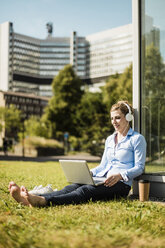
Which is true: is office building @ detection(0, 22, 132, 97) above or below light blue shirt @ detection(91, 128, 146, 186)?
above

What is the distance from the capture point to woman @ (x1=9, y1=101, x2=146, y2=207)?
13.7ft

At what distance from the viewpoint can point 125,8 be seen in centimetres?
6781

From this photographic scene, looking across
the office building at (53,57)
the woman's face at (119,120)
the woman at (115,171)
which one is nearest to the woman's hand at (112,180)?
the woman at (115,171)

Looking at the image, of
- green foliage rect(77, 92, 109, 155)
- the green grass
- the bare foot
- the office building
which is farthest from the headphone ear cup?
the office building

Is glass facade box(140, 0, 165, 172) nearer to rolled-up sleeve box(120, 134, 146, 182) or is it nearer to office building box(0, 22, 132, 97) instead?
rolled-up sleeve box(120, 134, 146, 182)

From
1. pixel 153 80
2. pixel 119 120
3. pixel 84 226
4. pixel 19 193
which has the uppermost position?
pixel 153 80

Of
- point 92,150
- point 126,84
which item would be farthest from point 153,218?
point 126,84

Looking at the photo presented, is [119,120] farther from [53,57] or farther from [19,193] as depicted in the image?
[53,57]

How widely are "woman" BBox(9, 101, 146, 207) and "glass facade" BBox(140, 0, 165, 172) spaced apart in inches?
35.6

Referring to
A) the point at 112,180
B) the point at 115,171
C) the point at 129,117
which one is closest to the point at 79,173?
the point at 112,180

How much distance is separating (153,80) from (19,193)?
3606 mm

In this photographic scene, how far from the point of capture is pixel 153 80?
6.68 m

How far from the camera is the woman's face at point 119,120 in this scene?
494 centimetres

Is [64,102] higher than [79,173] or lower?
higher
